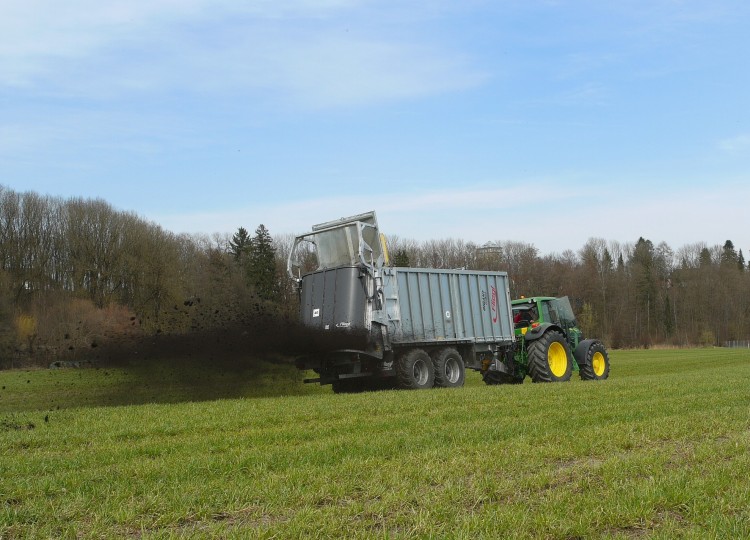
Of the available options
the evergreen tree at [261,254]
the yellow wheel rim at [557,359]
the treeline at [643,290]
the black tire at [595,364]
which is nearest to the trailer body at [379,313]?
the yellow wheel rim at [557,359]

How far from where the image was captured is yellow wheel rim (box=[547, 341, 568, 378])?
20.4 metres

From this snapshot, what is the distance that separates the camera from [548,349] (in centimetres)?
1995

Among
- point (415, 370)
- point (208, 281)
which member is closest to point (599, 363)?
point (415, 370)

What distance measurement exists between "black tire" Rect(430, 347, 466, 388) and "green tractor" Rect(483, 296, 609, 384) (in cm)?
223

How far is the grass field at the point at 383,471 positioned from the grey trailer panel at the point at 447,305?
5.56 meters

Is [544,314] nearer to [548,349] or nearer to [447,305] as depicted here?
[548,349]

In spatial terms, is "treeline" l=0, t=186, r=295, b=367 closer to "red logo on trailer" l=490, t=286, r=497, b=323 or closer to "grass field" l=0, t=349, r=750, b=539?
"red logo on trailer" l=490, t=286, r=497, b=323

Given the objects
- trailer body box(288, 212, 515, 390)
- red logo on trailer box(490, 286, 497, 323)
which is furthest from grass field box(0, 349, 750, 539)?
red logo on trailer box(490, 286, 497, 323)

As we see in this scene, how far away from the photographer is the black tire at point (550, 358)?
19.4m

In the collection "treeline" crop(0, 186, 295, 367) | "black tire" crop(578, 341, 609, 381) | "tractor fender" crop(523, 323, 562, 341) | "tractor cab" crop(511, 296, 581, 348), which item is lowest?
"black tire" crop(578, 341, 609, 381)

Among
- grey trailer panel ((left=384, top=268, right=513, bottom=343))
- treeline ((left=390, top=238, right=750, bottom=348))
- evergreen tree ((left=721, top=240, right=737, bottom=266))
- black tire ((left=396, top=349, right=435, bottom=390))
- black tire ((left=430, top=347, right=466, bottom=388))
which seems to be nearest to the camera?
black tire ((left=396, top=349, right=435, bottom=390))

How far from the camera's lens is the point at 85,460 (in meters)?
7.08

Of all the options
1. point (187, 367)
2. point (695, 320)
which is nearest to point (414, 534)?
point (187, 367)

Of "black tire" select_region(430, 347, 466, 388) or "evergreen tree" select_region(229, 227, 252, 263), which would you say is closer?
"black tire" select_region(430, 347, 466, 388)
